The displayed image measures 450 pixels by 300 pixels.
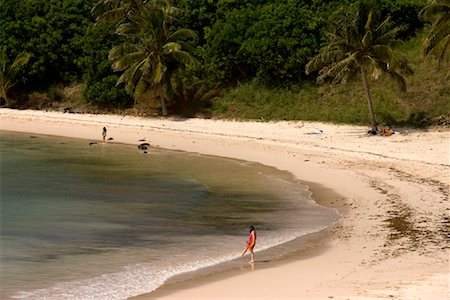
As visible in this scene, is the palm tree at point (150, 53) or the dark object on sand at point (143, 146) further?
the palm tree at point (150, 53)

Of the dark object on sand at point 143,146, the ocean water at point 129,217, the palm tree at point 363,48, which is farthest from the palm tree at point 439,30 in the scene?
the dark object on sand at point 143,146

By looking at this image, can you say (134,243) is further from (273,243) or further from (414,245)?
(414,245)

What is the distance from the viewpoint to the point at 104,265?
19.1 m

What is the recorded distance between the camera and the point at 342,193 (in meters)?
28.9

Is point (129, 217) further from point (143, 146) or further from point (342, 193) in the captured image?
point (143, 146)

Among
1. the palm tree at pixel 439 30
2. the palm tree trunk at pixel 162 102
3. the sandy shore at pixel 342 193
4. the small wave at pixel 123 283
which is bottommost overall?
the small wave at pixel 123 283

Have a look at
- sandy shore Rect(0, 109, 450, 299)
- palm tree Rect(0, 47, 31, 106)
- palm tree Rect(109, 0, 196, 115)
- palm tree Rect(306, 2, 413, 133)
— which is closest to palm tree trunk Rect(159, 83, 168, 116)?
palm tree Rect(109, 0, 196, 115)

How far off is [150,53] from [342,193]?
2446 cm

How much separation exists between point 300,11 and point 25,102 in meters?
24.0

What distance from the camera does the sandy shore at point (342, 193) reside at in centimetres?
1622

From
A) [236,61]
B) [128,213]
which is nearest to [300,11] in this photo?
[236,61]

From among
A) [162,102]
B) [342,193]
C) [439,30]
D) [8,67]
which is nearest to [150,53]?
[162,102]

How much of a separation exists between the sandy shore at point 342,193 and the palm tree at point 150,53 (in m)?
2.85

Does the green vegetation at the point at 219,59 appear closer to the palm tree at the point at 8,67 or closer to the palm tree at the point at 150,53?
the palm tree at the point at 150,53
